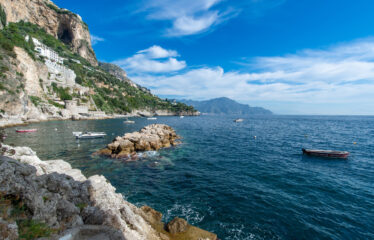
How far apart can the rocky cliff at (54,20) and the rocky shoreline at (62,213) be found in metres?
146

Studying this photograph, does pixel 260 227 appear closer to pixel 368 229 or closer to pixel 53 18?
pixel 368 229

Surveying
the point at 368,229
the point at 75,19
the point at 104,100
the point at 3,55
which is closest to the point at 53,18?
the point at 75,19

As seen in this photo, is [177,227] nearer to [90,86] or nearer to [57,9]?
[90,86]

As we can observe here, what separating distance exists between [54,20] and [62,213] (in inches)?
8574

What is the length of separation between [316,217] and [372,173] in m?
16.7

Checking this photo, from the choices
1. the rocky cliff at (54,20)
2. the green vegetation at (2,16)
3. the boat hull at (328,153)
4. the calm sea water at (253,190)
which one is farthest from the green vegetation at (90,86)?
the boat hull at (328,153)

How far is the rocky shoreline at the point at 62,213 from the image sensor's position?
5465mm

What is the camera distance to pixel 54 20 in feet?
514

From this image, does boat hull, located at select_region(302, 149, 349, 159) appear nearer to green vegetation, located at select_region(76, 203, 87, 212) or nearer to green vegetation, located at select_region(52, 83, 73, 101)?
green vegetation, located at select_region(76, 203, 87, 212)

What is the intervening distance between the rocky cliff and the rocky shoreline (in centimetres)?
14616

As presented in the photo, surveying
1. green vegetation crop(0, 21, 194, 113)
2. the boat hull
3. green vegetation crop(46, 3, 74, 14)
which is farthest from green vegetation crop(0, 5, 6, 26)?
the boat hull

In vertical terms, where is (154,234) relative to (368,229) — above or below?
above

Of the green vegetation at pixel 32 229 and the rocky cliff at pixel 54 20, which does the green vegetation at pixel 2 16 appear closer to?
the rocky cliff at pixel 54 20

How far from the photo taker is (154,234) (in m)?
8.41
